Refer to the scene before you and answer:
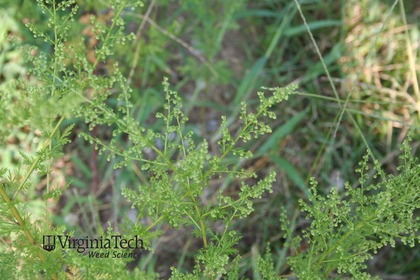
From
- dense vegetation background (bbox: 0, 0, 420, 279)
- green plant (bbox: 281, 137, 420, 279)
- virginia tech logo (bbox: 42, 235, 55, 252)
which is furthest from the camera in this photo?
dense vegetation background (bbox: 0, 0, 420, 279)

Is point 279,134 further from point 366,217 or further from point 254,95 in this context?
point 366,217

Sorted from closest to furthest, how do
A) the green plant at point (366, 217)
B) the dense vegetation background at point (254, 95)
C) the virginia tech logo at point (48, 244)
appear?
the green plant at point (366, 217) → the virginia tech logo at point (48, 244) → the dense vegetation background at point (254, 95)

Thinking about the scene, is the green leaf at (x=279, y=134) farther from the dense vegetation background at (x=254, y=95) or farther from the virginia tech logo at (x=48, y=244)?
the virginia tech logo at (x=48, y=244)

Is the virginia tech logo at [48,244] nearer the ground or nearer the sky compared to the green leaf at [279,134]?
nearer the ground

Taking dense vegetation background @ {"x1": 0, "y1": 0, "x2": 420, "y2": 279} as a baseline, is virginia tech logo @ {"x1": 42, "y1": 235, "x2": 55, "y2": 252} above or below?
below

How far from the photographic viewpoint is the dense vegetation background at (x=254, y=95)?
262 cm

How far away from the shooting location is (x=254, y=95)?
9.82 feet

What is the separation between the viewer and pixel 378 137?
2.83m

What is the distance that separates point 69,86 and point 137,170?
1424 mm

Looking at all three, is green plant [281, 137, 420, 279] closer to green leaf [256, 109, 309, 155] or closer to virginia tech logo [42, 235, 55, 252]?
virginia tech logo [42, 235, 55, 252]

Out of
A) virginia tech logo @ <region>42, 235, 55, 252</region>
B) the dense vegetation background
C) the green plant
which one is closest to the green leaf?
the dense vegetation background

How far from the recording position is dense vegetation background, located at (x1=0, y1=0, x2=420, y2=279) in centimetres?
262

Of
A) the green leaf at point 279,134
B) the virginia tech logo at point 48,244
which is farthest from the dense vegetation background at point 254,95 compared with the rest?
the virginia tech logo at point 48,244

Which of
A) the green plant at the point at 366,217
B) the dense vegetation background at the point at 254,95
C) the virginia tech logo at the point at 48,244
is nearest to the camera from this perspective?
the green plant at the point at 366,217
